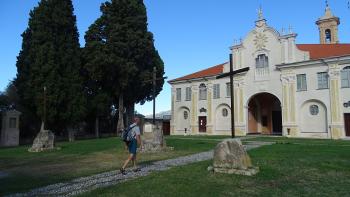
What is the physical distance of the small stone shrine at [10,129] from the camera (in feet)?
103

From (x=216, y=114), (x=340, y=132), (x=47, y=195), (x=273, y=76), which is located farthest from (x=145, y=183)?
(x=216, y=114)

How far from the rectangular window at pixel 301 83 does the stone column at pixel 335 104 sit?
2.56 metres

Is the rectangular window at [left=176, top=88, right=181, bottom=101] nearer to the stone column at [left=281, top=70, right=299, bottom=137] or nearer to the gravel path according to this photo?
the stone column at [left=281, top=70, right=299, bottom=137]

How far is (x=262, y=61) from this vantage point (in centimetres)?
3597

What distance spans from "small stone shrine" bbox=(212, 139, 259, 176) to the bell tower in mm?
37707

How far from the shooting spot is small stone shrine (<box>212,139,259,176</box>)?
9383 millimetres

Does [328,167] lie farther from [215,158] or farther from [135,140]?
[135,140]

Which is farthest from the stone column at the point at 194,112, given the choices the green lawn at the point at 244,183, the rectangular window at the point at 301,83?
the green lawn at the point at 244,183

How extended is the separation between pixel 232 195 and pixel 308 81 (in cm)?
2825

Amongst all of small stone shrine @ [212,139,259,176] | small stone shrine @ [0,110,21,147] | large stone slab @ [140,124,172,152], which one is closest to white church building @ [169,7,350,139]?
small stone shrine @ [0,110,21,147]

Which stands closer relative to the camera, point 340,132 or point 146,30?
point 340,132

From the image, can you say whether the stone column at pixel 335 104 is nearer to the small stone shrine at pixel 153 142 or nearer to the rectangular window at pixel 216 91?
the rectangular window at pixel 216 91

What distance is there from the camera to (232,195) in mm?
7043

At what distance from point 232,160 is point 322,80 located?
25.5m
